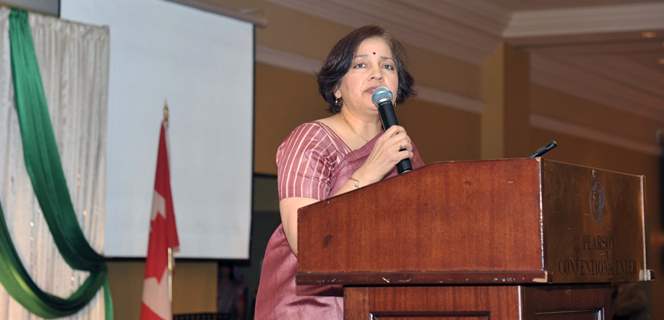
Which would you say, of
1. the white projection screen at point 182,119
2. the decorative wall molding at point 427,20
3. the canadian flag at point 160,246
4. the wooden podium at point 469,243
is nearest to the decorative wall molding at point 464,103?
the decorative wall molding at point 427,20

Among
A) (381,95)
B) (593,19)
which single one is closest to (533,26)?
(593,19)

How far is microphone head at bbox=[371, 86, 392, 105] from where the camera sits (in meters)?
2.01

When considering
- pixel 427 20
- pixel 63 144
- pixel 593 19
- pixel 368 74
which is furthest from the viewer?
pixel 593 19

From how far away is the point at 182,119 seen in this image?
611 centimetres

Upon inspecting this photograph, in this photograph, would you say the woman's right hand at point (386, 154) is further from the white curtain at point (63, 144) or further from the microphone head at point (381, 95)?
the white curtain at point (63, 144)

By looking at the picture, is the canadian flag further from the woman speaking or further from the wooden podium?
the wooden podium

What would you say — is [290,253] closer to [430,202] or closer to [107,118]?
[430,202]

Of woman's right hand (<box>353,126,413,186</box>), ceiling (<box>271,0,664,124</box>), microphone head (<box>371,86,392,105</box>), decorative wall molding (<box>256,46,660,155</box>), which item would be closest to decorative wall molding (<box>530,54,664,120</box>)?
ceiling (<box>271,0,664,124</box>)

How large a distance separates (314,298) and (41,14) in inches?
144

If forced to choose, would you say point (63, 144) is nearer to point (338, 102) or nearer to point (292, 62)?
point (292, 62)

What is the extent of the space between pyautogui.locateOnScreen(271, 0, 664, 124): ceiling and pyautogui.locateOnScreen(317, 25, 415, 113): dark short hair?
5.19 metres

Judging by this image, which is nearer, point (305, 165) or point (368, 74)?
point (305, 165)

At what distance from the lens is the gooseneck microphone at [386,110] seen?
6.04 feet

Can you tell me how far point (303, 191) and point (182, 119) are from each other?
13.9ft
